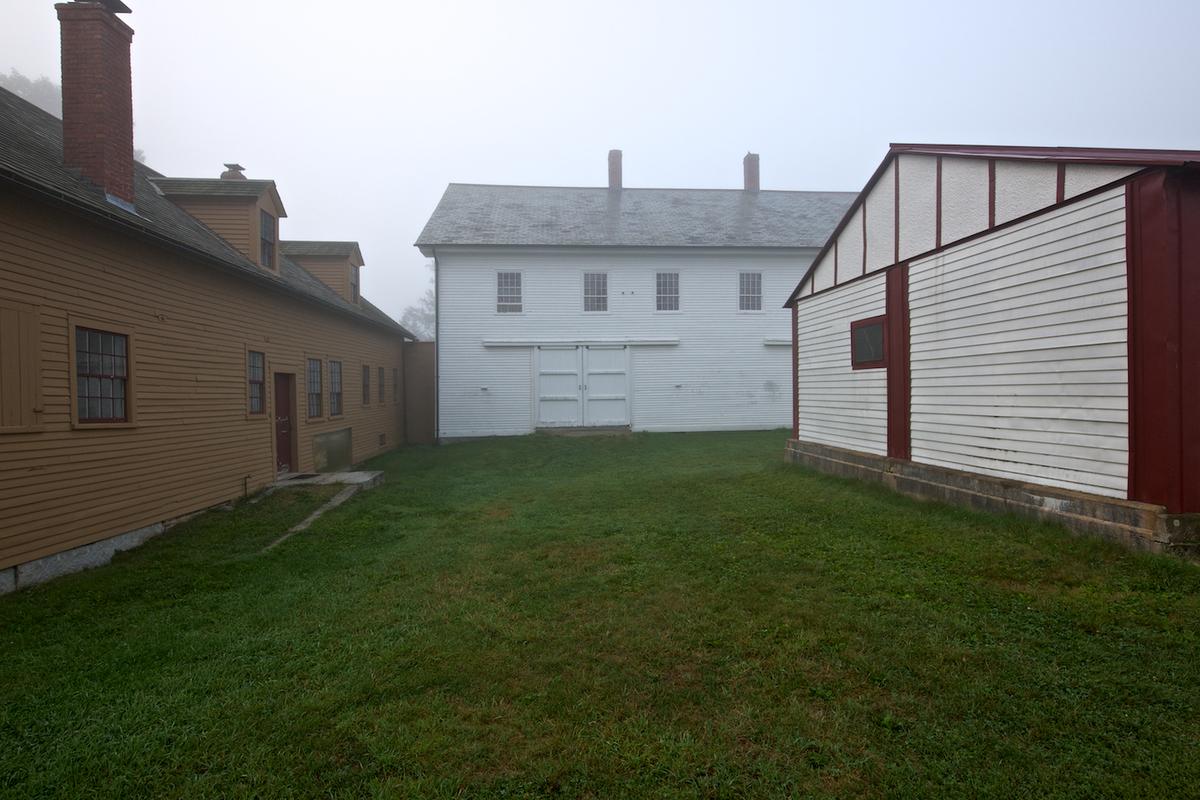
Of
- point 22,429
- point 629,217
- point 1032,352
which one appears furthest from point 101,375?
point 629,217

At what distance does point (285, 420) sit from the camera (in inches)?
499

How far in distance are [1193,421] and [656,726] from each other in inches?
211

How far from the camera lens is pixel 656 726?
335 centimetres

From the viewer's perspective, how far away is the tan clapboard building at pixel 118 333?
A: 6336mm

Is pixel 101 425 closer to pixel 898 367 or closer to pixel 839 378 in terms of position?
pixel 898 367

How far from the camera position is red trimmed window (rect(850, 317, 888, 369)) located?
955cm

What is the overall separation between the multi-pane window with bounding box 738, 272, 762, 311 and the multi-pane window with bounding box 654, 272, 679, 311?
2198mm

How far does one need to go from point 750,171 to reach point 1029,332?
70.5 ft

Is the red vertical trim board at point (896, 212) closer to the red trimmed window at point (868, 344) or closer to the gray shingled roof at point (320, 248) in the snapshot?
the red trimmed window at point (868, 344)

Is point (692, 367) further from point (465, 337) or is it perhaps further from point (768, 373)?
point (465, 337)

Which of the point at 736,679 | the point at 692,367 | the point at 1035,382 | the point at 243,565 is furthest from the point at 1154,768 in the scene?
the point at 692,367

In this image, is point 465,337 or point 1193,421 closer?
point 1193,421

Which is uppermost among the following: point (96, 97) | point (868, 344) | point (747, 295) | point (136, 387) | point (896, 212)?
point (96, 97)

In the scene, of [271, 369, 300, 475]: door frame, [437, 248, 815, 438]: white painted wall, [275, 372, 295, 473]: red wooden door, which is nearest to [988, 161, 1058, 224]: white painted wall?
[271, 369, 300, 475]: door frame
